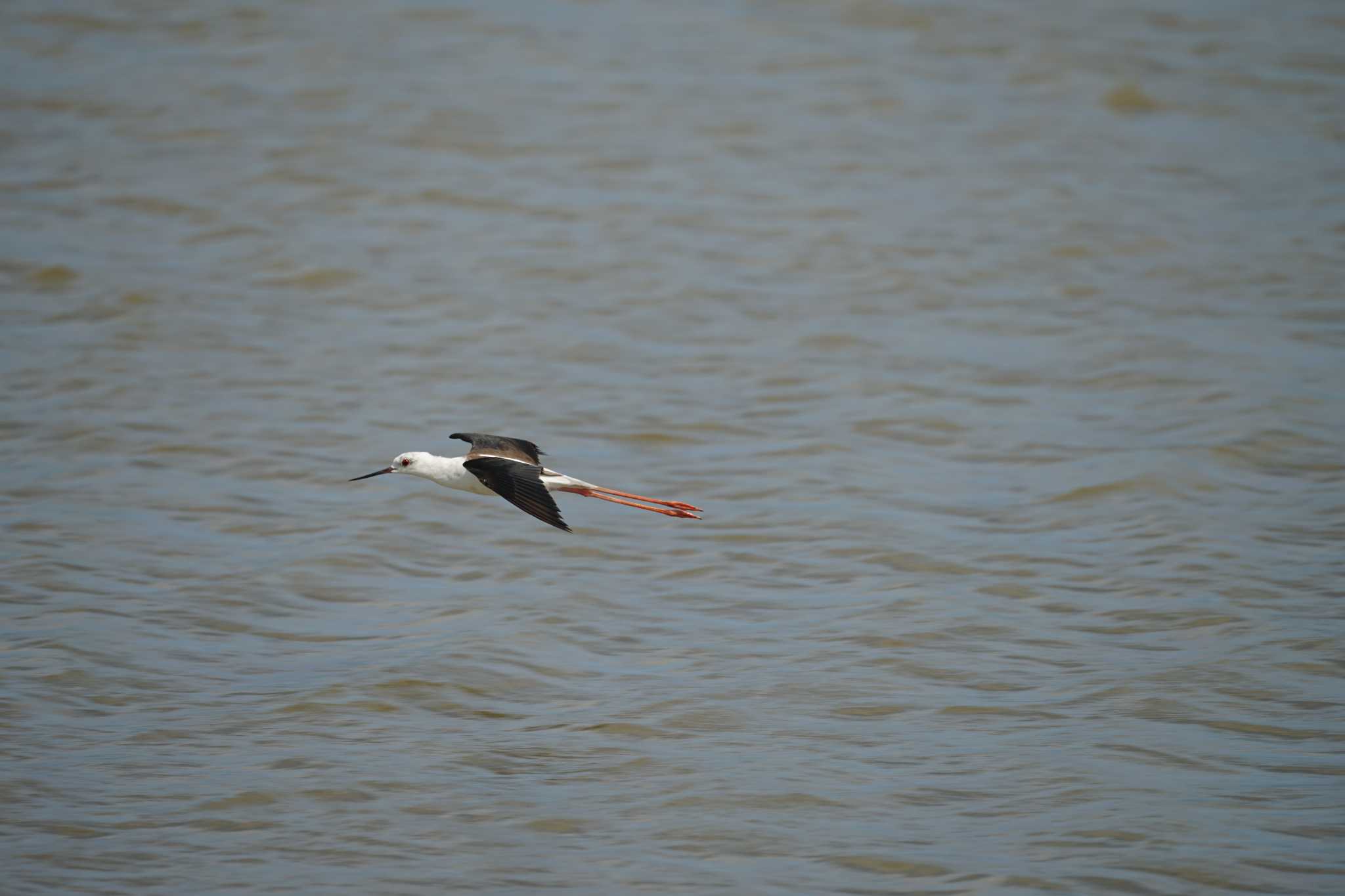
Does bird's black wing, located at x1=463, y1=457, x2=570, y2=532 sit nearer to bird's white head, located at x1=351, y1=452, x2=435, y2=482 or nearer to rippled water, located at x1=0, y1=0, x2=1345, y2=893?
bird's white head, located at x1=351, y1=452, x2=435, y2=482

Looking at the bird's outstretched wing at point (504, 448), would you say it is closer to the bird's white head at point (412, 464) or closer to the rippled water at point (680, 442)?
the bird's white head at point (412, 464)

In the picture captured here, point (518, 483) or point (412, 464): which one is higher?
point (518, 483)

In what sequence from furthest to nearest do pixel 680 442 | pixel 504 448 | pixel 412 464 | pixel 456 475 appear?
pixel 680 442, pixel 504 448, pixel 412 464, pixel 456 475

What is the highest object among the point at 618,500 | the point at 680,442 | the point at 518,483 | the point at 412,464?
the point at 518,483

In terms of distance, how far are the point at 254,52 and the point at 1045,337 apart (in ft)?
30.2

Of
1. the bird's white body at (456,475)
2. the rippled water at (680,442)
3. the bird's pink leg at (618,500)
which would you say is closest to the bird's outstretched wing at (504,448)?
the bird's white body at (456,475)

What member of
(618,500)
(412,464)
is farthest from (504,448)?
(618,500)

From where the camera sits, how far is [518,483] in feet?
21.1

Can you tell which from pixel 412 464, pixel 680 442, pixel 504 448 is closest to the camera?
pixel 412 464

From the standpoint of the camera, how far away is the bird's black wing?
244 inches

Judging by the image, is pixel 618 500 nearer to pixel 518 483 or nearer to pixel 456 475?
pixel 456 475

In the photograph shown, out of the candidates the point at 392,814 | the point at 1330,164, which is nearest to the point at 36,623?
the point at 392,814

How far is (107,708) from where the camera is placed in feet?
21.9

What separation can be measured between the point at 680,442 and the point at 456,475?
304 centimetres
